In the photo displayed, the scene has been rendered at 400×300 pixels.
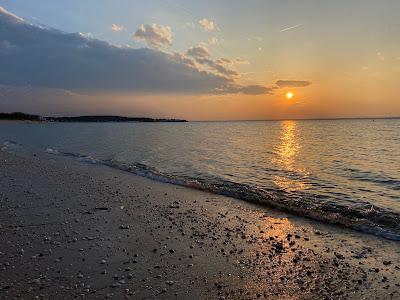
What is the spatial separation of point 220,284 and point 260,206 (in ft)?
28.5

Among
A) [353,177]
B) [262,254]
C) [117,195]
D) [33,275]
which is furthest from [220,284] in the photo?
[353,177]

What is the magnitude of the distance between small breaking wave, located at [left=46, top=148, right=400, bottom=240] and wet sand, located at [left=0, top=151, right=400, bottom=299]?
32.7 inches

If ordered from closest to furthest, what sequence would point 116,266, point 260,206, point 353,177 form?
point 116,266 < point 260,206 < point 353,177

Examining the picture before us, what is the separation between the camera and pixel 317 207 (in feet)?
52.2

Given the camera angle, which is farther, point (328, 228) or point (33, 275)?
point (328, 228)

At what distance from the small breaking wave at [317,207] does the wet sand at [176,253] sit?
831mm

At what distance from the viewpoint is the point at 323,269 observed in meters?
8.60

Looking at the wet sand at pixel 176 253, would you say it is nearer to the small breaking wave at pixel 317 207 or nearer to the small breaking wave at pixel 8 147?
the small breaking wave at pixel 317 207

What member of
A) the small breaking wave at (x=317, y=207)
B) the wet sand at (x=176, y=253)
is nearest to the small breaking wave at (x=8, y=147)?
the small breaking wave at (x=317, y=207)

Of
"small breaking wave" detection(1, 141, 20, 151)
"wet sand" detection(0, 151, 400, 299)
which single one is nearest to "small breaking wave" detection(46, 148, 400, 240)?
"wet sand" detection(0, 151, 400, 299)

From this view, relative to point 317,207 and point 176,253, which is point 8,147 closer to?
point 317,207

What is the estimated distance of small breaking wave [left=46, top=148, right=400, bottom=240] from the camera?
13.0m

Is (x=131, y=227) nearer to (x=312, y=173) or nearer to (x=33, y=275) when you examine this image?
(x=33, y=275)

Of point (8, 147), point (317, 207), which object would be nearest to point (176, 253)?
point (317, 207)
